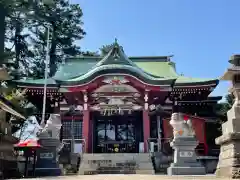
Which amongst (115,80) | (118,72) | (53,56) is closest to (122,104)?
(115,80)

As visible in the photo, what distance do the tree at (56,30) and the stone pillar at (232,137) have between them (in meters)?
29.2

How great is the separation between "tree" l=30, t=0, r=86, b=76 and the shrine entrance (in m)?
15.3

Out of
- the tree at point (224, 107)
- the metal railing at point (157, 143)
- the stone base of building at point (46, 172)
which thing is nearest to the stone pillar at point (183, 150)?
the stone base of building at point (46, 172)

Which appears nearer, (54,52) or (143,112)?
(143,112)

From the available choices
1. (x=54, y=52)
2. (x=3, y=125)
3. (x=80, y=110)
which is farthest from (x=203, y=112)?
(x=54, y=52)

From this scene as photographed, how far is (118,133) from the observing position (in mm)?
23188

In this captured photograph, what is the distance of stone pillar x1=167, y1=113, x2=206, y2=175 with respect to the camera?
1315 centimetres

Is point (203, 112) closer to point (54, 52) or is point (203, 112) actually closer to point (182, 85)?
point (182, 85)

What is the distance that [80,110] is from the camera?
2153 centimetres

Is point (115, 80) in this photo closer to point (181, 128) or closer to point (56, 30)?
point (181, 128)

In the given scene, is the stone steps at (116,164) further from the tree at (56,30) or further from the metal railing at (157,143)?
the tree at (56,30)

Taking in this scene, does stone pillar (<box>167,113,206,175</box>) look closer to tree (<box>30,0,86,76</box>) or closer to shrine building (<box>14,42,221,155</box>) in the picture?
shrine building (<box>14,42,221,155</box>)

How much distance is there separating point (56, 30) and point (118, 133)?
20.0 meters

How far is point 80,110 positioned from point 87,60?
835 centimetres
